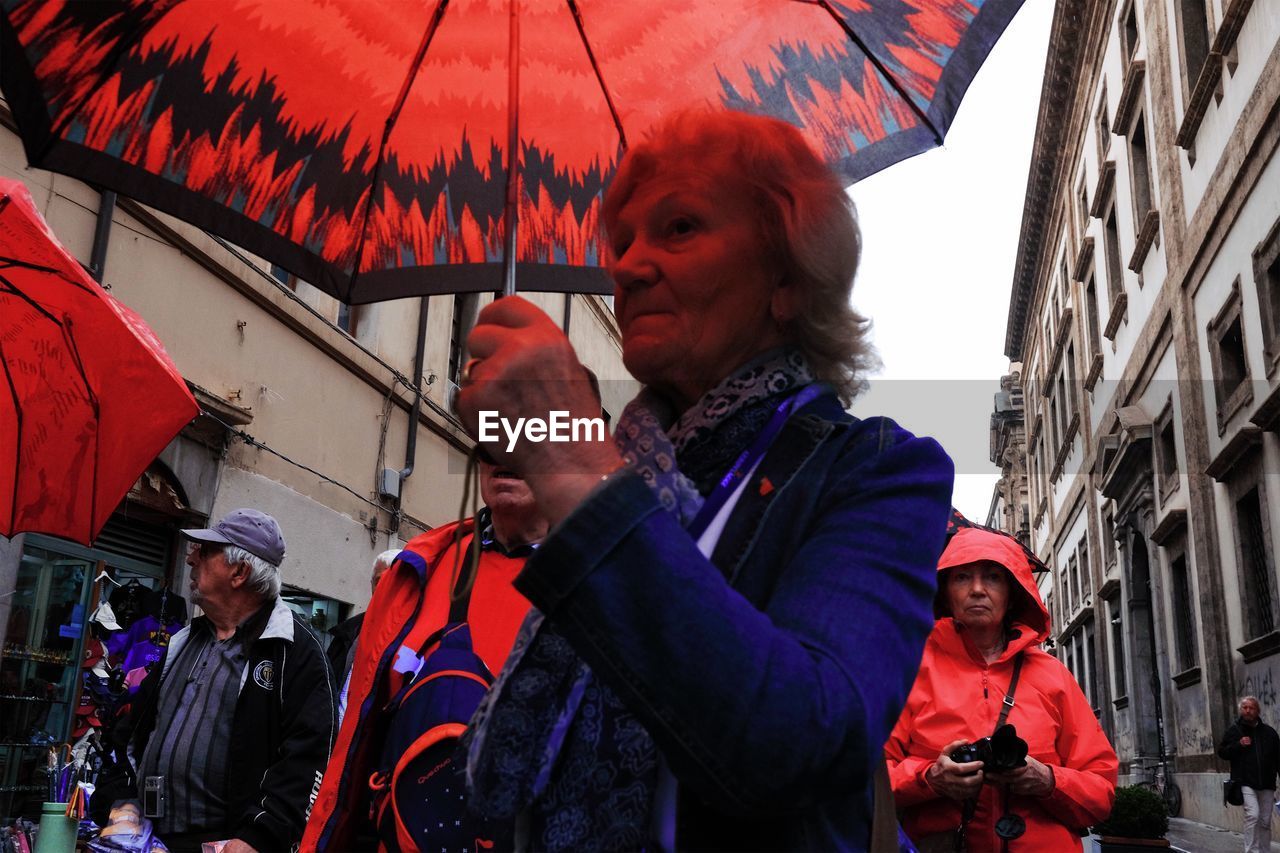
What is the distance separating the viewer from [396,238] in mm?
2484

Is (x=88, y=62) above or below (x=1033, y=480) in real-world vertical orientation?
below

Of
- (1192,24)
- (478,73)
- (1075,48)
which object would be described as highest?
(1075,48)

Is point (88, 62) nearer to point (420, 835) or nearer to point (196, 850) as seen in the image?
point (420, 835)

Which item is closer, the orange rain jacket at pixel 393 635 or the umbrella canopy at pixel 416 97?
the umbrella canopy at pixel 416 97

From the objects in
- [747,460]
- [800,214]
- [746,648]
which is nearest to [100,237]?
[800,214]

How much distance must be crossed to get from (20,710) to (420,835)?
6.75 m

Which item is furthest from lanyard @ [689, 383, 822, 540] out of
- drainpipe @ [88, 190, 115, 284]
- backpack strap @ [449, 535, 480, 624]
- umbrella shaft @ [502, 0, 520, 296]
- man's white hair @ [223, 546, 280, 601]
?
drainpipe @ [88, 190, 115, 284]

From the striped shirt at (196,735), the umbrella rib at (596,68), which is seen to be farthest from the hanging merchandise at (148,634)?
the umbrella rib at (596,68)

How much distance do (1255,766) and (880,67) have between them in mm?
12320

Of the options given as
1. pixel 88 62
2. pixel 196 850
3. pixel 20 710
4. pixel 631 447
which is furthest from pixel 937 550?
pixel 20 710

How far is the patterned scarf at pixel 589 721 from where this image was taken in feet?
3.72

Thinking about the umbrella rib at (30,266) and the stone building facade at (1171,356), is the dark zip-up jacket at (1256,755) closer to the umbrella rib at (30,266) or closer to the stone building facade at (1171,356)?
the stone building facade at (1171,356)

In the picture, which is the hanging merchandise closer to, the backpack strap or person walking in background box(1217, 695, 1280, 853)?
the backpack strap

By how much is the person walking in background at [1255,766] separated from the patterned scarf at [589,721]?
13100mm
